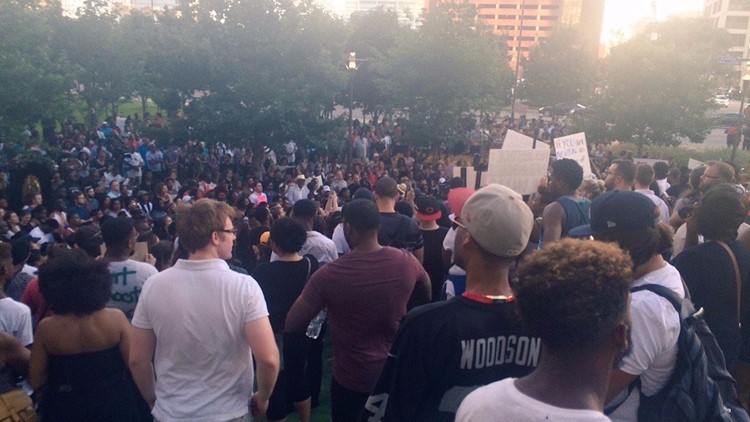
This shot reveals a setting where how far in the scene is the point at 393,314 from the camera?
12.1 ft

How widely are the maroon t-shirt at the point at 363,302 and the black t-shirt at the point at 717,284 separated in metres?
1.60

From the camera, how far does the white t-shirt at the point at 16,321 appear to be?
12.7 feet

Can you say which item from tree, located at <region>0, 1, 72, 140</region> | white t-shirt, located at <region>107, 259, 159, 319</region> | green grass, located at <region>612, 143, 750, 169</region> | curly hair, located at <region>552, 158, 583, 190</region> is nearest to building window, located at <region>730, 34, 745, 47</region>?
green grass, located at <region>612, 143, 750, 169</region>

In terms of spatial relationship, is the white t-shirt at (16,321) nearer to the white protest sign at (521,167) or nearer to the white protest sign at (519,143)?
the white protest sign at (521,167)

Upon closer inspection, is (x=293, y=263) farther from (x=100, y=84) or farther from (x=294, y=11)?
(x=100, y=84)

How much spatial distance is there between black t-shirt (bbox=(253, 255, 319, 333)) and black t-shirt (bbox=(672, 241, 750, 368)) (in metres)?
2.50

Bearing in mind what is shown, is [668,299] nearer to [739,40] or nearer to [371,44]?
[371,44]

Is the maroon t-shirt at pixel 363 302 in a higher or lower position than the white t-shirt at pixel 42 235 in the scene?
higher

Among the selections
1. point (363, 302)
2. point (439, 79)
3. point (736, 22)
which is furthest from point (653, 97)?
point (736, 22)

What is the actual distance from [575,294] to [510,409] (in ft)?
1.14

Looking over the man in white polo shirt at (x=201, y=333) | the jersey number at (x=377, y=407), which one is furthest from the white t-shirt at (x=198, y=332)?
the jersey number at (x=377, y=407)

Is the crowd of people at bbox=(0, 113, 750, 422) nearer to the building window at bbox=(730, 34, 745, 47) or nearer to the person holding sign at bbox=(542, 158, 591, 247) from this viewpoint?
the person holding sign at bbox=(542, 158, 591, 247)

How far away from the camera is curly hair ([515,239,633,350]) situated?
1775 mm

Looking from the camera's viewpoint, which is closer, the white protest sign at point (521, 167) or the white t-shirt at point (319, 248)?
the white t-shirt at point (319, 248)
